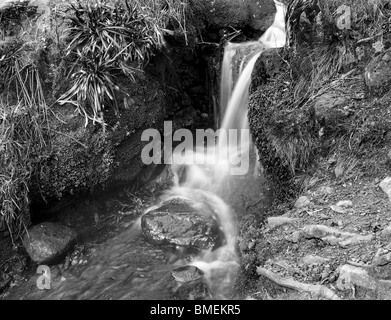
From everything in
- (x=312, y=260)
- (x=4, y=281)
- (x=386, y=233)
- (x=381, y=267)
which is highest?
(x=386, y=233)

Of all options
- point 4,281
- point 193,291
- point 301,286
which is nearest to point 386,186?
point 301,286

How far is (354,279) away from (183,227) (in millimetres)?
2740

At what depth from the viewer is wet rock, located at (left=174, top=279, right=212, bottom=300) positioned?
13.9ft

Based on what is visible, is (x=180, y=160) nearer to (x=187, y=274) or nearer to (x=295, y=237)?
(x=187, y=274)

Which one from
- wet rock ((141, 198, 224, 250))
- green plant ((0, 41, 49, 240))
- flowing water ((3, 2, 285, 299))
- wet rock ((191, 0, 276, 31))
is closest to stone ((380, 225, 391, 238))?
flowing water ((3, 2, 285, 299))

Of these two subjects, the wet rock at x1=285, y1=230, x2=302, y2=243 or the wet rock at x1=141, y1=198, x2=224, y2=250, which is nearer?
the wet rock at x1=285, y1=230, x2=302, y2=243

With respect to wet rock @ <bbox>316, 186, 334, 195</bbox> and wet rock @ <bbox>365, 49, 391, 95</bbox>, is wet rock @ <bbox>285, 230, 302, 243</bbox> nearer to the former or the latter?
wet rock @ <bbox>316, 186, 334, 195</bbox>

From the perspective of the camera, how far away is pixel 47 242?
16.8 feet

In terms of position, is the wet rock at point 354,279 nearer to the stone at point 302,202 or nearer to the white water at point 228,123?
the stone at point 302,202

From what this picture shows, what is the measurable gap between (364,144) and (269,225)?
56.9 inches

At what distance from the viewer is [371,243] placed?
3318 millimetres

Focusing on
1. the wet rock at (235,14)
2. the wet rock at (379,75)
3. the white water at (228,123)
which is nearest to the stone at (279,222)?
the white water at (228,123)

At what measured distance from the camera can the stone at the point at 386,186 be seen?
12.4 feet

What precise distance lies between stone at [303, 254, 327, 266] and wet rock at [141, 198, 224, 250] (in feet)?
6.24
